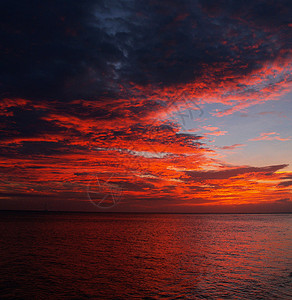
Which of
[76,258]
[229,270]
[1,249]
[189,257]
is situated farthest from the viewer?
[1,249]

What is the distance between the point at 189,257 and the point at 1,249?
93.1 feet

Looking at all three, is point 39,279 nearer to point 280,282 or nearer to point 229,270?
point 229,270

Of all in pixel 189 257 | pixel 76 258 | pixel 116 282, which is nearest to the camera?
pixel 116 282

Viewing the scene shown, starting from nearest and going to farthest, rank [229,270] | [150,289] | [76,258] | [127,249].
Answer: [150,289] → [229,270] → [76,258] → [127,249]

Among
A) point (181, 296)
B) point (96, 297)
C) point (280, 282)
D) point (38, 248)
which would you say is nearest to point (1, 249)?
point (38, 248)

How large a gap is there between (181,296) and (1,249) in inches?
1271

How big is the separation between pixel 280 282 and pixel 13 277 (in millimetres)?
24914

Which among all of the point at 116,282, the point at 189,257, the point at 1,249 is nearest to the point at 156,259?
the point at 189,257

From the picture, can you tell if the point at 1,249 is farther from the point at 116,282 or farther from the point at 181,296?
the point at 181,296

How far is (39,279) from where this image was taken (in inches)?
976

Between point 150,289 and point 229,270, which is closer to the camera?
point 150,289

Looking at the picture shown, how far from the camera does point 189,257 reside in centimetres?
3744

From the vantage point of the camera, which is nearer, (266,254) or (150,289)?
(150,289)

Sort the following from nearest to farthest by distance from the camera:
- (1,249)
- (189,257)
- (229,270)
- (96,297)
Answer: (96,297)
(229,270)
(189,257)
(1,249)
